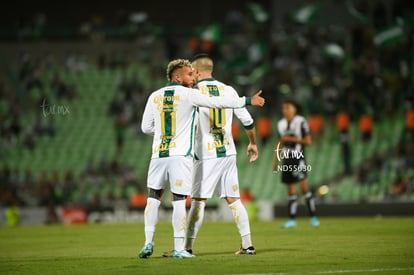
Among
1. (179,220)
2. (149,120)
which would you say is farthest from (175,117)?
(179,220)

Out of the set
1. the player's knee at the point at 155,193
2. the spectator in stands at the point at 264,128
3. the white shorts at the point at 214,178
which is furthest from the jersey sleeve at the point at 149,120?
the spectator in stands at the point at 264,128

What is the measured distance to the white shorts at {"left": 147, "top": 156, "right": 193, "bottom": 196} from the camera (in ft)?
37.3

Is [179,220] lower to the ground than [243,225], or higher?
higher

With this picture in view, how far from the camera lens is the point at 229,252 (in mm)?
12844

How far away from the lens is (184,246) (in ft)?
39.6

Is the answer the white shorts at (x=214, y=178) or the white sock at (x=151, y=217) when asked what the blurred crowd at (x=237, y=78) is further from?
the white sock at (x=151, y=217)

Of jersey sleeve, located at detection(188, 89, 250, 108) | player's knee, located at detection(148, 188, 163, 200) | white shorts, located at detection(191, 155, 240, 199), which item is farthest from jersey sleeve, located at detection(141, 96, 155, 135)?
white shorts, located at detection(191, 155, 240, 199)

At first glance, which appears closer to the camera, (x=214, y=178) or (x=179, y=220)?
(x=179, y=220)

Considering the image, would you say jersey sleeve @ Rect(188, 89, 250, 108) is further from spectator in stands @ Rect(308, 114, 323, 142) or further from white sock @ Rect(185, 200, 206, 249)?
spectator in stands @ Rect(308, 114, 323, 142)

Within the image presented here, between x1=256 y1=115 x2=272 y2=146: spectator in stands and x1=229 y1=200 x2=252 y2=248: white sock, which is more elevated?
x1=256 y1=115 x2=272 y2=146: spectator in stands

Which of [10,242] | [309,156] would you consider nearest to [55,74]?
[309,156]

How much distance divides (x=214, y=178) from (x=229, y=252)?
4.17ft

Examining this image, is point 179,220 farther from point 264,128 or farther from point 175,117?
point 264,128

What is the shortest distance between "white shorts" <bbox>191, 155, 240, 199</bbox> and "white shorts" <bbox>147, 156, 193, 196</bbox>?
0.72 m
